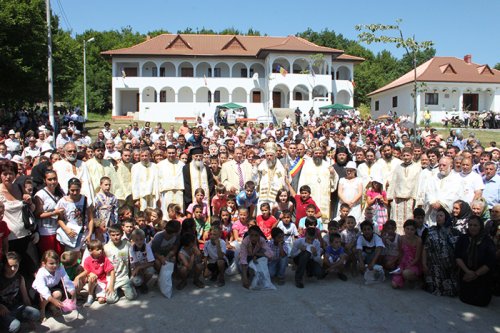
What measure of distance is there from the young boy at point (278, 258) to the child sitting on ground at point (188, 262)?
1.02m

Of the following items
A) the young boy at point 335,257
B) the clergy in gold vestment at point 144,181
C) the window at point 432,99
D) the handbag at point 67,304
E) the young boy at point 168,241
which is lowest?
the handbag at point 67,304

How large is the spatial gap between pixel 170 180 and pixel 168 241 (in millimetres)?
1854

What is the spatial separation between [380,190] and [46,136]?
9.83 metres

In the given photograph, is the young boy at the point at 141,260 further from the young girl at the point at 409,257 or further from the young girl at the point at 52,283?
the young girl at the point at 409,257

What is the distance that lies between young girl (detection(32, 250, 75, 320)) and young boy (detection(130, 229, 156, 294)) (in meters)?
0.87

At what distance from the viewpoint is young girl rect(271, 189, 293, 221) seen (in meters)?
7.30

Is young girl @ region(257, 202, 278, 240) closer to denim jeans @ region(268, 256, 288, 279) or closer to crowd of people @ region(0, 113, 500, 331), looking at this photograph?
crowd of people @ region(0, 113, 500, 331)

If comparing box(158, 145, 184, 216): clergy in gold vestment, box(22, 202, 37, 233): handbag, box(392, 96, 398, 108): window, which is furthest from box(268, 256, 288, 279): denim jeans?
box(392, 96, 398, 108): window

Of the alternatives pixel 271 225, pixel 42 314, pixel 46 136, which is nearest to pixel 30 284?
pixel 42 314

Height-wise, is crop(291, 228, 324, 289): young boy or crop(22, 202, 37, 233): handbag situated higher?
crop(22, 202, 37, 233): handbag

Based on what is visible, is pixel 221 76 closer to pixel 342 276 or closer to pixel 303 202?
pixel 303 202

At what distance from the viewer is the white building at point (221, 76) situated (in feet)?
131

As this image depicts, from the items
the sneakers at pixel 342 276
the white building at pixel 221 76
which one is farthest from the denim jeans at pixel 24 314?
the white building at pixel 221 76

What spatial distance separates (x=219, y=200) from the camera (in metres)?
7.59
